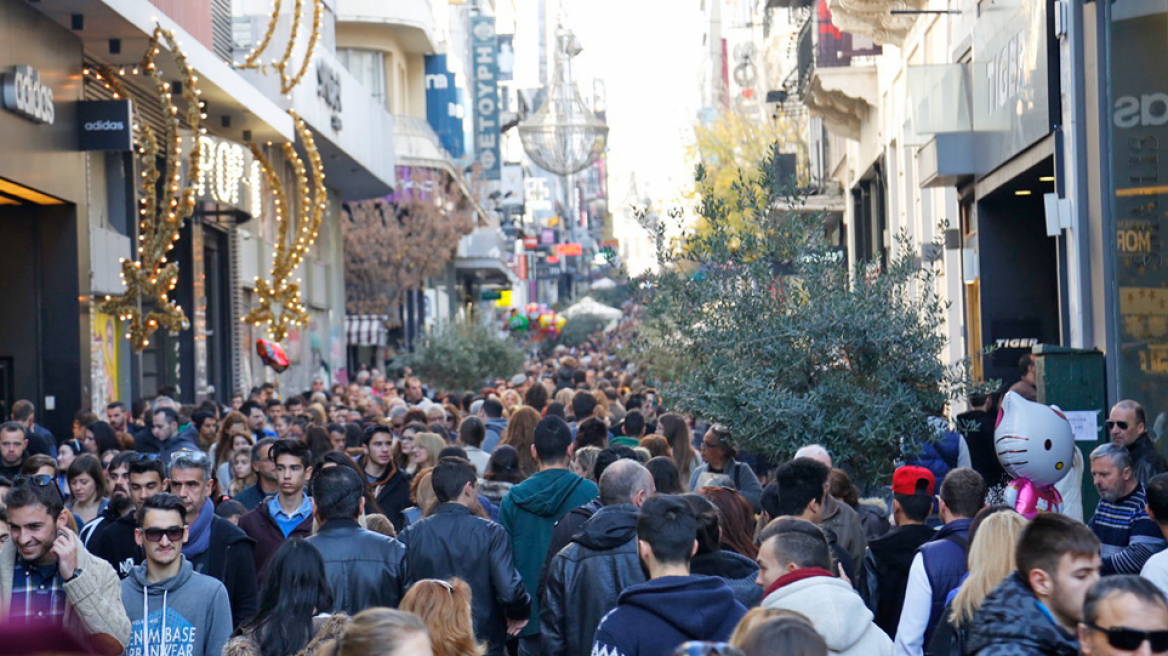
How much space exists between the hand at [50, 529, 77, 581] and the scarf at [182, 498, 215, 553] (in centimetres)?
155

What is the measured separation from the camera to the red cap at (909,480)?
7.14m

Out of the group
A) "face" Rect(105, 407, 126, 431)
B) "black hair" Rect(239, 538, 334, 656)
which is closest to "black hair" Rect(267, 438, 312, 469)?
"black hair" Rect(239, 538, 334, 656)

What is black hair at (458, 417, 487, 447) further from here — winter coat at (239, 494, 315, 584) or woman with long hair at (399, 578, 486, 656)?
woman with long hair at (399, 578, 486, 656)

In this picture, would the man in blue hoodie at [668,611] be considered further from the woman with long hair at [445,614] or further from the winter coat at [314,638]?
the winter coat at [314,638]

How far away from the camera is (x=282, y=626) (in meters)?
5.54

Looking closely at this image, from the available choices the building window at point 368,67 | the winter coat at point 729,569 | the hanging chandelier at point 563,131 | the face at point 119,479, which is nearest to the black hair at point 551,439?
the winter coat at point 729,569

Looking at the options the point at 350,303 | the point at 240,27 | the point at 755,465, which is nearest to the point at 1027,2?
the point at 755,465

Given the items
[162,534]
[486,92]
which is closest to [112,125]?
[162,534]

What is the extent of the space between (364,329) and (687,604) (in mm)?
39230

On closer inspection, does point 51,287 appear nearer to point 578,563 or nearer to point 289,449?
point 289,449

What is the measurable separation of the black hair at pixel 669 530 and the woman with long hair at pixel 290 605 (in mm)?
1210

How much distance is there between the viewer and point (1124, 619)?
12.3 feet

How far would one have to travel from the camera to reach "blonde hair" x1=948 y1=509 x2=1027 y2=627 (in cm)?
549

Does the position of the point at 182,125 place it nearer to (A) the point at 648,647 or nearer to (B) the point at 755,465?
(B) the point at 755,465
